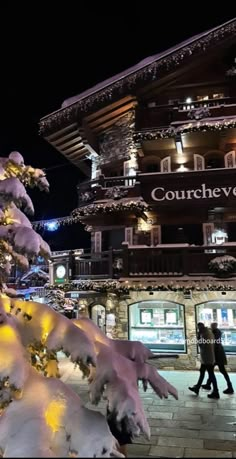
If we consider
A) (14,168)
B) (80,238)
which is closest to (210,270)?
(14,168)

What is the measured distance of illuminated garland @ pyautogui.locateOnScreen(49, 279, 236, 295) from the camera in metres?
13.8

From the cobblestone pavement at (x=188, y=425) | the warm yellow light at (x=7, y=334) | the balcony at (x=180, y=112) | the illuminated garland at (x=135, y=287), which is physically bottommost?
the cobblestone pavement at (x=188, y=425)

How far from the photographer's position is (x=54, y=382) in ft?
14.3

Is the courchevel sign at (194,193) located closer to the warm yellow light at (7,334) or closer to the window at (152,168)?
the window at (152,168)

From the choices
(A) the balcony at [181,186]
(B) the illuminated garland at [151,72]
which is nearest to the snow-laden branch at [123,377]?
(A) the balcony at [181,186]

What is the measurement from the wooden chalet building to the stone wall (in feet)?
0.12

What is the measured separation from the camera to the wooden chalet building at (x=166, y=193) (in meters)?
14.6

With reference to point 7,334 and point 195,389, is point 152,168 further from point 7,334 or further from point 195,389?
point 7,334

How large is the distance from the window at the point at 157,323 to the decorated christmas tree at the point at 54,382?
10536 millimetres

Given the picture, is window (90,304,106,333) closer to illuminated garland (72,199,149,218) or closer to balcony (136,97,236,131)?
illuminated garland (72,199,149,218)

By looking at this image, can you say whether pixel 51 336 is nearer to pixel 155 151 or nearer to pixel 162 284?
pixel 162 284

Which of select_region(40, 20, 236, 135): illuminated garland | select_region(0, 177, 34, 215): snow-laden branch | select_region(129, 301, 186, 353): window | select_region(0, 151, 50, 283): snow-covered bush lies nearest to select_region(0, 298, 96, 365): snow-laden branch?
select_region(0, 151, 50, 283): snow-covered bush

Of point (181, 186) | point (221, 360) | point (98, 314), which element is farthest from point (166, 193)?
A: point (221, 360)

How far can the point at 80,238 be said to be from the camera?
41656 millimetres
